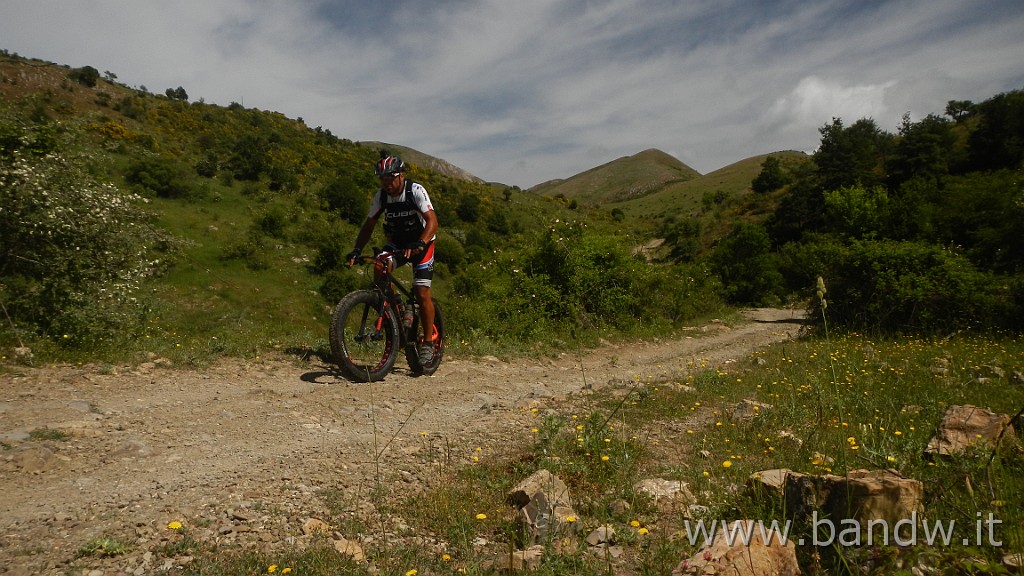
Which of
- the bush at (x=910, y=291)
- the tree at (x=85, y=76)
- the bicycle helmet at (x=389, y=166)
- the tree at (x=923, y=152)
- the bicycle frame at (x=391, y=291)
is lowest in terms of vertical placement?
the bush at (x=910, y=291)

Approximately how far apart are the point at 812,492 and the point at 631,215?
120m

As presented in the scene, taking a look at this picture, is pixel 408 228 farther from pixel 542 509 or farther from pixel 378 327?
pixel 542 509

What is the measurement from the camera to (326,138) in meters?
80.4

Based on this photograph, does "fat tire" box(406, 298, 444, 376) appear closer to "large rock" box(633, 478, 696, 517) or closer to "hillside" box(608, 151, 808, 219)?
"large rock" box(633, 478, 696, 517)

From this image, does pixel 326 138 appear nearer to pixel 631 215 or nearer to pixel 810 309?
pixel 631 215

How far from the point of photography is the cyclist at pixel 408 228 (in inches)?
240

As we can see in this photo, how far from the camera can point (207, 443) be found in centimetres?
355

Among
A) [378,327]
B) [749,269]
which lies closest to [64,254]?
[378,327]

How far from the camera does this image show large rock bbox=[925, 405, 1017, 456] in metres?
3.00

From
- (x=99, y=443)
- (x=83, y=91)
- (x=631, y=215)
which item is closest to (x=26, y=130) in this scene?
(x=99, y=443)

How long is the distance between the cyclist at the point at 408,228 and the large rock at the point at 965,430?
4.88 meters

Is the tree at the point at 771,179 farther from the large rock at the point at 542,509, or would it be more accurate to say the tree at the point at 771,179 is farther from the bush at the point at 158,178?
the large rock at the point at 542,509

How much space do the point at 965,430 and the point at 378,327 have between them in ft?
17.8

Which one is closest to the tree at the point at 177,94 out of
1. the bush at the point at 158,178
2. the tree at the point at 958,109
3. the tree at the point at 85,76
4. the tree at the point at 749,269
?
the tree at the point at 85,76
